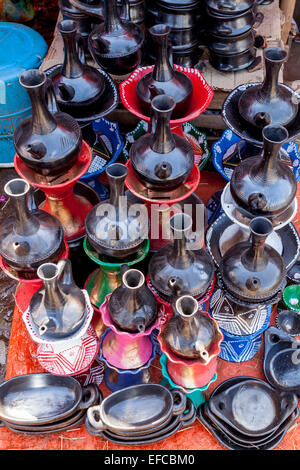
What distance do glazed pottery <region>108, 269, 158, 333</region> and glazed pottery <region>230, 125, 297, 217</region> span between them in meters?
0.54

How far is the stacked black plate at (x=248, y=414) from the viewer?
6.26 ft

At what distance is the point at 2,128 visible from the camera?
10.3 feet

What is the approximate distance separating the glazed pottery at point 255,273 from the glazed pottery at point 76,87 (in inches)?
39.0

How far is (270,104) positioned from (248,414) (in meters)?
1.36

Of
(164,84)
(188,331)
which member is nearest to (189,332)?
(188,331)

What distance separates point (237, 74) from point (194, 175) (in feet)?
3.58

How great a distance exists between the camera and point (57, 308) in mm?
1714

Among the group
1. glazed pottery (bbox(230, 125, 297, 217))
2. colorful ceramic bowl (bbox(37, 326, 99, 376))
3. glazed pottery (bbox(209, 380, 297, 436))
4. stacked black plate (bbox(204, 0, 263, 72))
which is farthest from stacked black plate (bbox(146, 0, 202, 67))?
glazed pottery (bbox(209, 380, 297, 436))

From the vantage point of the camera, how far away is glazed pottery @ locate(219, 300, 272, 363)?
2121 mm

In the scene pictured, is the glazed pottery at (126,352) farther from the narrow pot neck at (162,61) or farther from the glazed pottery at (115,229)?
the narrow pot neck at (162,61)

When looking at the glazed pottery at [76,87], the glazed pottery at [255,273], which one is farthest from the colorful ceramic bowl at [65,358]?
the glazed pottery at [76,87]

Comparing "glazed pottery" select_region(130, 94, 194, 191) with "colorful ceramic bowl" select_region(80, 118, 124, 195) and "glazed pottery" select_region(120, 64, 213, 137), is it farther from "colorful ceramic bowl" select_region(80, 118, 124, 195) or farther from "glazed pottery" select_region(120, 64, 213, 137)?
"colorful ceramic bowl" select_region(80, 118, 124, 195)
